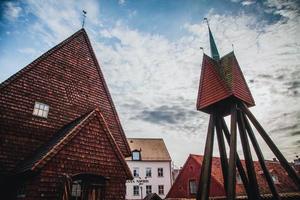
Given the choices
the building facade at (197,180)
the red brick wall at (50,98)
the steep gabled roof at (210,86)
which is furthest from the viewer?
the building facade at (197,180)

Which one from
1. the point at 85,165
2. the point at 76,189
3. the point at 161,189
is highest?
the point at 85,165

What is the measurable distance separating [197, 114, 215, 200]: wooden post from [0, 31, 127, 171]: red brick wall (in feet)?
18.7

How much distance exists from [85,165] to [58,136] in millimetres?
1888

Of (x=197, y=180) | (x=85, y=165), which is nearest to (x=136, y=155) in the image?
(x=197, y=180)

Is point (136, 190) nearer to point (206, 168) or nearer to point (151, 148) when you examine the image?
point (151, 148)

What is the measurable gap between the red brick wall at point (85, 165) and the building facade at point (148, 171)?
24566 mm

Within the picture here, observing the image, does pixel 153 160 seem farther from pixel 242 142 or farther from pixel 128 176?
pixel 242 142

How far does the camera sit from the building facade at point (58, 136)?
7.98 metres

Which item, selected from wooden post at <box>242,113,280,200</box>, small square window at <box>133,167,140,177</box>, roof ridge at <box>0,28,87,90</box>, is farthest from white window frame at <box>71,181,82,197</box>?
small square window at <box>133,167,140,177</box>

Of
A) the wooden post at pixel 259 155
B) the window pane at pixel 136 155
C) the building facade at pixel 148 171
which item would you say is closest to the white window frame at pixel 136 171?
the building facade at pixel 148 171

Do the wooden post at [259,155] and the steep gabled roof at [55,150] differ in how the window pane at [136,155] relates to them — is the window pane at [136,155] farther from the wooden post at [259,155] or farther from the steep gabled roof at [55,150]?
the wooden post at [259,155]

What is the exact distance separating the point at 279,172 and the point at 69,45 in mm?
27523

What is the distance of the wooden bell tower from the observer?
749cm

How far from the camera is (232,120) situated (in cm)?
787
